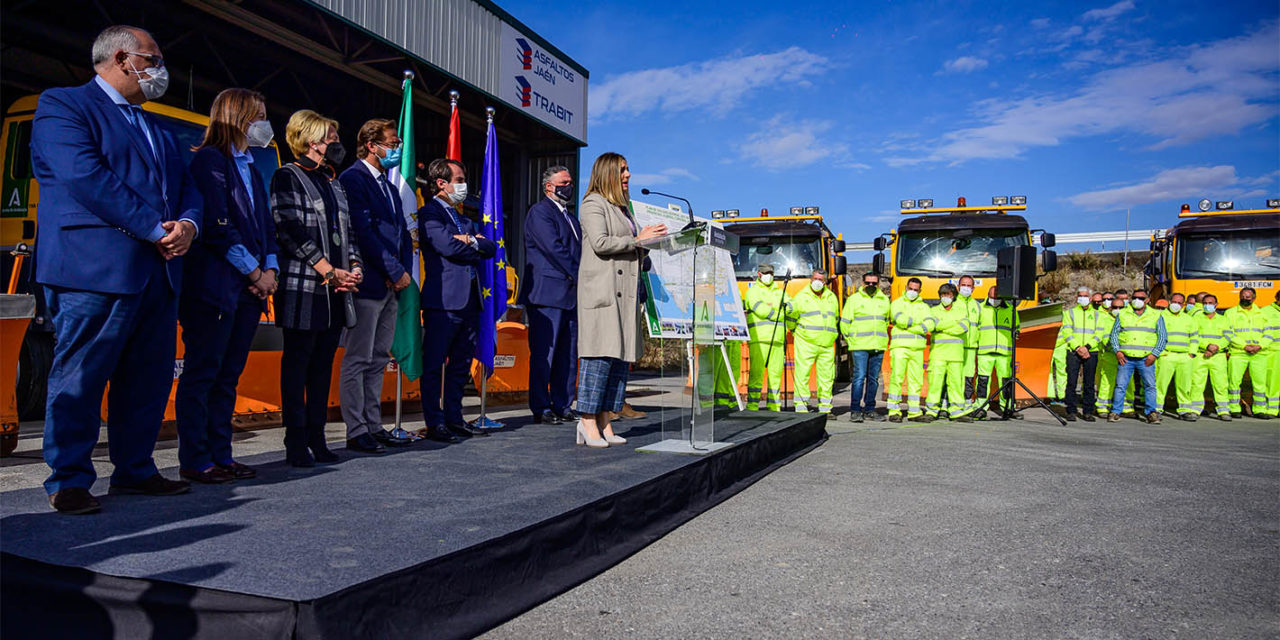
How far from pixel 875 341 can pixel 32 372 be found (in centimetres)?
816

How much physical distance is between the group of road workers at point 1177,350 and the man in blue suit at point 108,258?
10.1 metres

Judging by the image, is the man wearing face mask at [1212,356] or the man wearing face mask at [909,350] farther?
the man wearing face mask at [1212,356]

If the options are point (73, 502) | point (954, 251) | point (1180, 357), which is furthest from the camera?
point (954, 251)

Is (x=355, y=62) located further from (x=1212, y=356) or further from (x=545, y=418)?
(x=1212, y=356)

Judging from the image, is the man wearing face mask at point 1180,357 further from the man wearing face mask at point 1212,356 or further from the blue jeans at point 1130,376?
the blue jeans at point 1130,376

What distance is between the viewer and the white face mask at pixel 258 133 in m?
3.68

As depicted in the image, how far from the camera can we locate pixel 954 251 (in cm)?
1138

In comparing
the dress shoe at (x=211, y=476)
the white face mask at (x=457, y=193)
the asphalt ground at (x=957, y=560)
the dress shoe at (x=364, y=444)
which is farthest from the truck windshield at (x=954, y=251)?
the dress shoe at (x=211, y=476)

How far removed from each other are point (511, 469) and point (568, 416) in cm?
242

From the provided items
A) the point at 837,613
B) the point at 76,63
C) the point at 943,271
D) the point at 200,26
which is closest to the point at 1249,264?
the point at 943,271

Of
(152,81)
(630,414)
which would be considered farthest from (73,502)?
(630,414)

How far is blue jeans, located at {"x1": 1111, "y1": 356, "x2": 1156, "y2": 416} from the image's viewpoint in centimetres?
1029

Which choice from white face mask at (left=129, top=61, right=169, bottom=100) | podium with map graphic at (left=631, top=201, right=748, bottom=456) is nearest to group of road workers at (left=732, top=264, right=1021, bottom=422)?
Result: podium with map graphic at (left=631, top=201, right=748, bottom=456)

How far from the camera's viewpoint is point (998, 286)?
379 inches
